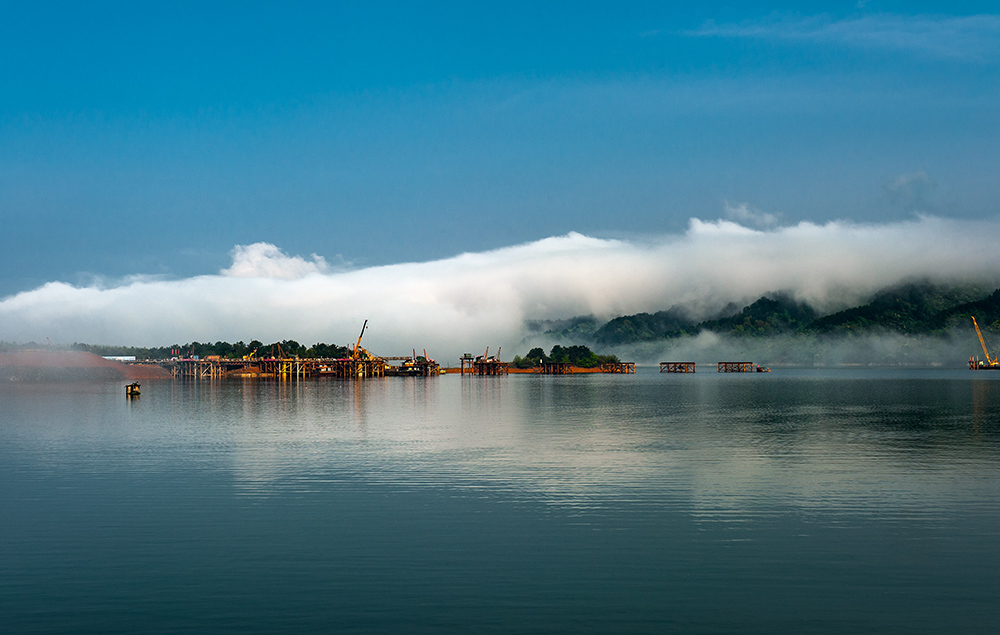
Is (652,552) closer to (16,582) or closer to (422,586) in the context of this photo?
(422,586)

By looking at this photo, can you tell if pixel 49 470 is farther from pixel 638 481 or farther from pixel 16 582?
pixel 638 481

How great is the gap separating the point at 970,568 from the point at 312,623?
63.8 ft

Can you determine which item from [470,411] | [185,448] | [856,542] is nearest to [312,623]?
[856,542]

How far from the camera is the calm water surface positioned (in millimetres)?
20453

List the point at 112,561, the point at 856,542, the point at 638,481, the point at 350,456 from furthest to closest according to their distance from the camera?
the point at 350,456
the point at 638,481
the point at 856,542
the point at 112,561

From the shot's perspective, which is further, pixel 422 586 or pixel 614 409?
pixel 614 409

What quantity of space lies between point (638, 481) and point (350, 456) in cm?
→ 2115

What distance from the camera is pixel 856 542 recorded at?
27.6 meters

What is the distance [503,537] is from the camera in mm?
28781

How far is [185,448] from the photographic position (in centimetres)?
5847

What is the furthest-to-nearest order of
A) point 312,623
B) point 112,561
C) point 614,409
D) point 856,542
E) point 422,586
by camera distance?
point 614,409
point 856,542
point 112,561
point 422,586
point 312,623

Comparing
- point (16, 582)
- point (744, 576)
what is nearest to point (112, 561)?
point (16, 582)

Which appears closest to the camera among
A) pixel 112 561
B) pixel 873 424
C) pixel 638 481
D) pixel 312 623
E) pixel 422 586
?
pixel 312 623

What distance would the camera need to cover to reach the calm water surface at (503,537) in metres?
20.5
